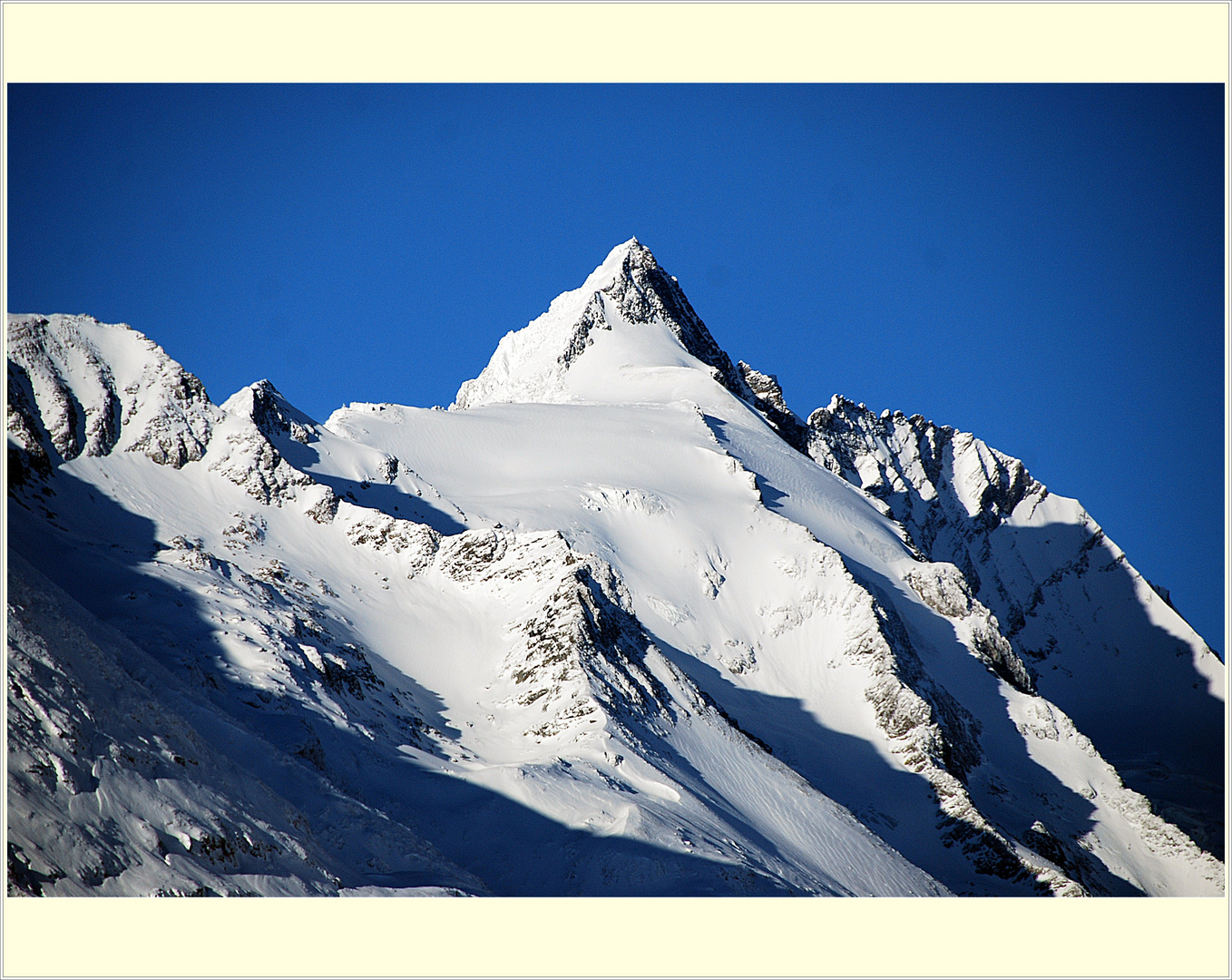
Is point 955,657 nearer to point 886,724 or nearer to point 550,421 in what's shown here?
point 886,724

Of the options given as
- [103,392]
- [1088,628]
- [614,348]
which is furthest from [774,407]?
[103,392]

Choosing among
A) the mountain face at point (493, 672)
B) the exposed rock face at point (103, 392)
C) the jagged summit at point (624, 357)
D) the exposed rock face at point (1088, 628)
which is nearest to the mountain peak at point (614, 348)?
the jagged summit at point (624, 357)

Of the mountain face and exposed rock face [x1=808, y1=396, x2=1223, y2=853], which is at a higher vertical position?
exposed rock face [x1=808, y1=396, x2=1223, y2=853]

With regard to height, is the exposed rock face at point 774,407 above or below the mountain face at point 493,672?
above

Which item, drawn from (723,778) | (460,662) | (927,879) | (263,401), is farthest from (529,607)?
(263,401)

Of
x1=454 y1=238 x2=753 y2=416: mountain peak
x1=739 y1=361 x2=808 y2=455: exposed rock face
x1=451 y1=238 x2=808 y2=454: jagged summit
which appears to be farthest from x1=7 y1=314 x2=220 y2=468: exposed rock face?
x1=739 y1=361 x2=808 y2=455: exposed rock face

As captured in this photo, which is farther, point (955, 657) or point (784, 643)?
point (955, 657)

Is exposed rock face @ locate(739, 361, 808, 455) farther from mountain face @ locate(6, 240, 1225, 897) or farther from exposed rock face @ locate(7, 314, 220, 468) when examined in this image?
exposed rock face @ locate(7, 314, 220, 468)

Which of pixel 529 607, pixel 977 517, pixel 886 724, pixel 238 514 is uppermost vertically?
pixel 977 517

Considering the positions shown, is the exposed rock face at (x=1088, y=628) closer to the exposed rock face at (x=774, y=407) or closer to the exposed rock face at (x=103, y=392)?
→ the exposed rock face at (x=774, y=407)
